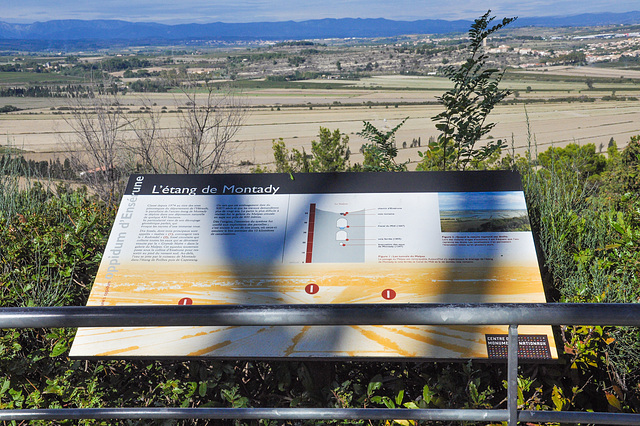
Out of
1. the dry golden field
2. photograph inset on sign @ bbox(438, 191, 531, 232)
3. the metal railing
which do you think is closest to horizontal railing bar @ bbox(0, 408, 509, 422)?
the metal railing

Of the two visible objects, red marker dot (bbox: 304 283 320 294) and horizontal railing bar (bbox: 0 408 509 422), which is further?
red marker dot (bbox: 304 283 320 294)

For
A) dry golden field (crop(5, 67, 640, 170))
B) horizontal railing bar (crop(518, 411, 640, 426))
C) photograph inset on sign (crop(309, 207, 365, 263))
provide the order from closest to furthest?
horizontal railing bar (crop(518, 411, 640, 426))
photograph inset on sign (crop(309, 207, 365, 263))
dry golden field (crop(5, 67, 640, 170))

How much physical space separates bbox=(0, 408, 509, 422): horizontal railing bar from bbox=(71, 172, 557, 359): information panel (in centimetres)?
70

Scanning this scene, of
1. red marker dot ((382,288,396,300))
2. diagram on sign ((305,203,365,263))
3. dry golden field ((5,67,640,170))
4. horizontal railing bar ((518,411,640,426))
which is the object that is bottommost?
horizontal railing bar ((518,411,640,426))

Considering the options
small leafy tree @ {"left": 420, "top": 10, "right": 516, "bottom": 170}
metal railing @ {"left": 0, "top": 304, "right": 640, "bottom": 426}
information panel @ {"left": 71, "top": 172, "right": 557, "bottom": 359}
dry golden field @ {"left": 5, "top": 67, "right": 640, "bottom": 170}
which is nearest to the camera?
metal railing @ {"left": 0, "top": 304, "right": 640, "bottom": 426}

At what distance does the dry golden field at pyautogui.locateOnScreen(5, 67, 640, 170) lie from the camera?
37.5m

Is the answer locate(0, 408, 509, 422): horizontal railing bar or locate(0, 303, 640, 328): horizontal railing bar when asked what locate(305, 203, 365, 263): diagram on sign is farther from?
locate(0, 303, 640, 328): horizontal railing bar

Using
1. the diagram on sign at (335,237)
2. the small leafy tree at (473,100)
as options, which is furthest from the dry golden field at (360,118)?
the diagram on sign at (335,237)

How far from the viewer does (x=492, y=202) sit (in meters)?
2.52

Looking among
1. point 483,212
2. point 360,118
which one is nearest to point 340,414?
point 483,212

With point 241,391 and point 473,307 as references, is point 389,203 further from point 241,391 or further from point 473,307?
point 473,307

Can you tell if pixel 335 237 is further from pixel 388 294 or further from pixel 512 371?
pixel 512 371

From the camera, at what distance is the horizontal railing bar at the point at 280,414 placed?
1180 millimetres

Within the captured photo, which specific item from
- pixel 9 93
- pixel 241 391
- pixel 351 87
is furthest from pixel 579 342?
pixel 351 87
